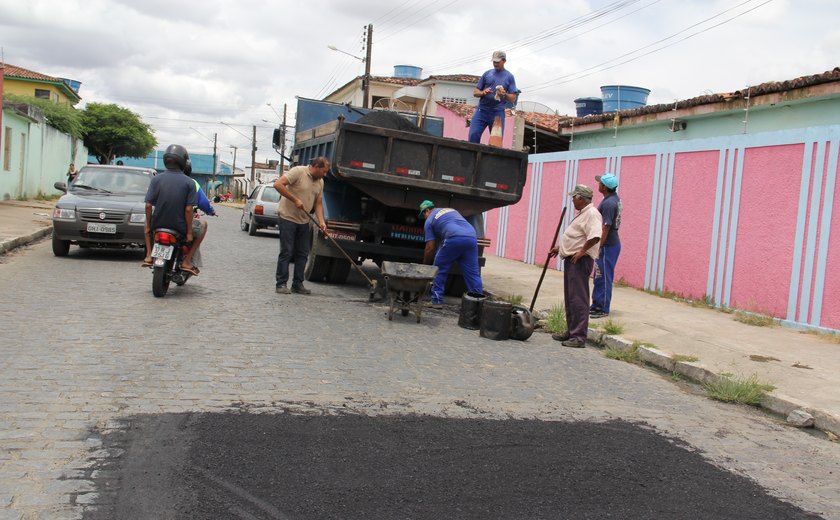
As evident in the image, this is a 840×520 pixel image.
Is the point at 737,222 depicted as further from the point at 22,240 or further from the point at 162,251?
the point at 22,240

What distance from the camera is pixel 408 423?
198 inches

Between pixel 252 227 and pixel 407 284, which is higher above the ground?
pixel 252 227

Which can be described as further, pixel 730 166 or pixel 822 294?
pixel 730 166

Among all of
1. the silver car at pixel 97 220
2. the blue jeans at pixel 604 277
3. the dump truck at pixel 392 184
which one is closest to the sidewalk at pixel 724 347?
the blue jeans at pixel 604 277

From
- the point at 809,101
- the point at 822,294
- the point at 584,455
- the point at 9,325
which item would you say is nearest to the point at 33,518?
the point at 584,455

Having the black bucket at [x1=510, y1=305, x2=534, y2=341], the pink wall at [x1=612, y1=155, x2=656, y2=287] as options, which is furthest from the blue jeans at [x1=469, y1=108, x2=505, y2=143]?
the black bucket at [x1=510, y1=305, x2=534, y2=341]

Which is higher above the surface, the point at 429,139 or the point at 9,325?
the point at 429,139

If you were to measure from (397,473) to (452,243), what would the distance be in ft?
19.5

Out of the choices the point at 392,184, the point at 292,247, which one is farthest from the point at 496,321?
the point at 292,247

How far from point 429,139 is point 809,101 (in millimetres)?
6531

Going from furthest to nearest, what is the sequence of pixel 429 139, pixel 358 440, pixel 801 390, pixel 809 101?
1. pixel 809 101
2. pixel 429 139
3. pixel 801 390
4. pixel 358 440

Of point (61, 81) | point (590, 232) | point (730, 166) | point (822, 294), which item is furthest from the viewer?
point (61, 81)

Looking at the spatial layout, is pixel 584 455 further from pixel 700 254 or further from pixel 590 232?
pixel 700 254

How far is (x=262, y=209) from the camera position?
21703 mm
